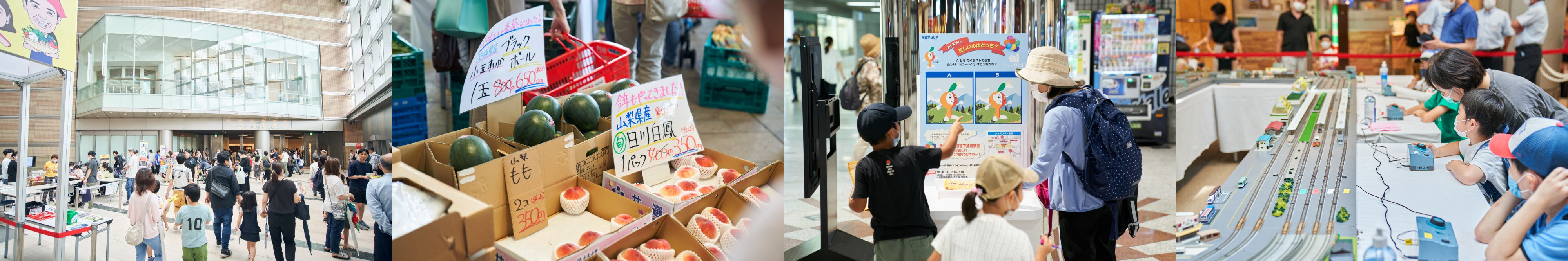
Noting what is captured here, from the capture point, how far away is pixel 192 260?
2.65 metres

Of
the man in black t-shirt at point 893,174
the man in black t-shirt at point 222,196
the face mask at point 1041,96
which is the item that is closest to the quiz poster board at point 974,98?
the face mask at point 1041,96

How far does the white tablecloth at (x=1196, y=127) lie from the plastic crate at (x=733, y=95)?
115 inches

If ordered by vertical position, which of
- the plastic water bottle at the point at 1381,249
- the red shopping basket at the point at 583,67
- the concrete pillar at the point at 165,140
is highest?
the red shopping basket at the point at 583,67

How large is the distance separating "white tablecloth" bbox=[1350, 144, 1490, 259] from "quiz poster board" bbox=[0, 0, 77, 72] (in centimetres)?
514

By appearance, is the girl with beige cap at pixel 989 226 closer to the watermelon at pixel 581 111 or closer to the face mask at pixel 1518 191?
the watermelon at pixel 581 111

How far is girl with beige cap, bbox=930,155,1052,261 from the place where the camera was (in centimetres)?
180

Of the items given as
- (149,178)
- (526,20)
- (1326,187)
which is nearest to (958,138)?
(1326,187)

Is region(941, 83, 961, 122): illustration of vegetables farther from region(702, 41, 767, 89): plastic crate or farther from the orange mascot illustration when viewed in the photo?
region(702, 41, 767, 89): plastic crate

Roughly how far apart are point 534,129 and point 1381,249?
326cm

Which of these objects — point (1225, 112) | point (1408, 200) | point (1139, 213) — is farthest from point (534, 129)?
point (1139, 213)

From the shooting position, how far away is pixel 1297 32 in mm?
3246

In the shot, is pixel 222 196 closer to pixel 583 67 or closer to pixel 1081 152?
pixel 583 67

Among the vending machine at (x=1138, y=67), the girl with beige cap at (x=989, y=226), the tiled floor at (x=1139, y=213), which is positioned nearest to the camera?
the girl with beige cap at (x=989, y=226)

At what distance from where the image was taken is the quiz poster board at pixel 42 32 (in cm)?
259
